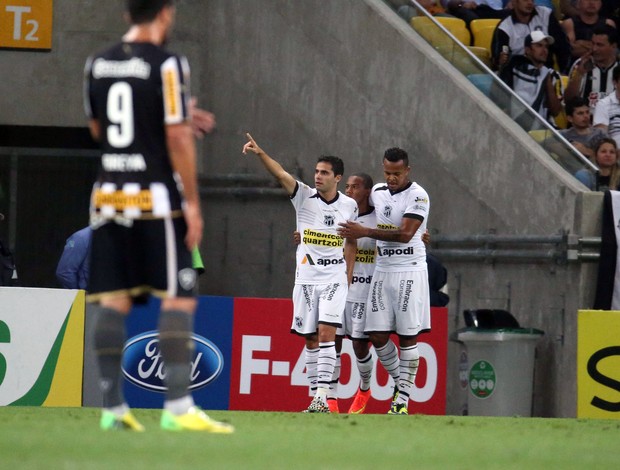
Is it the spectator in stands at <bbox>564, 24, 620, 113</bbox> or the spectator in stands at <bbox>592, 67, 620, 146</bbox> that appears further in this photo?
the spectator in stands at <bbox>564, 24, 620, 113</bbox>

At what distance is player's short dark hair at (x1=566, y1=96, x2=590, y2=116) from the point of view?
1569cm

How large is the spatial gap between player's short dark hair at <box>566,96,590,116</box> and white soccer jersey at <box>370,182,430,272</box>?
13.0 feet

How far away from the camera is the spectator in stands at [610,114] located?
16.0m

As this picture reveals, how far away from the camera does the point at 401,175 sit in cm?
1242

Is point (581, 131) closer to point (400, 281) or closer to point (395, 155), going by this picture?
point (395, 155)

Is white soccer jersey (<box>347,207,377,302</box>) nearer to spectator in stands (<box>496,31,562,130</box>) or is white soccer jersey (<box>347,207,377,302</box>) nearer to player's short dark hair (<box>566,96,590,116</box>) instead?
player's short dark hair (<box>566,96,590,116</box>)

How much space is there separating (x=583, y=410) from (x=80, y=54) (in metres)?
8.36

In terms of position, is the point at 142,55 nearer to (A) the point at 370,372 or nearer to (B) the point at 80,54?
(A) the point at 370,372

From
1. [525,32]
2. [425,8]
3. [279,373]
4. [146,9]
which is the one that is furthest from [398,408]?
[425,8]

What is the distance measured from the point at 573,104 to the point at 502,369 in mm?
3342

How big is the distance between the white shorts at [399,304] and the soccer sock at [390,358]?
0.56ft

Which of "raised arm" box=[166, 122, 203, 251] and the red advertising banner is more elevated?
"raised arm" box=[166, 122, 203, 251]

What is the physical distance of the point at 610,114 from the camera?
52.5 feet

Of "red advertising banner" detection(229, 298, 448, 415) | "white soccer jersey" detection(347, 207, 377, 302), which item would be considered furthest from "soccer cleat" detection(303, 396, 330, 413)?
"red advertising banner" detection(229, 298, 448, 415)
